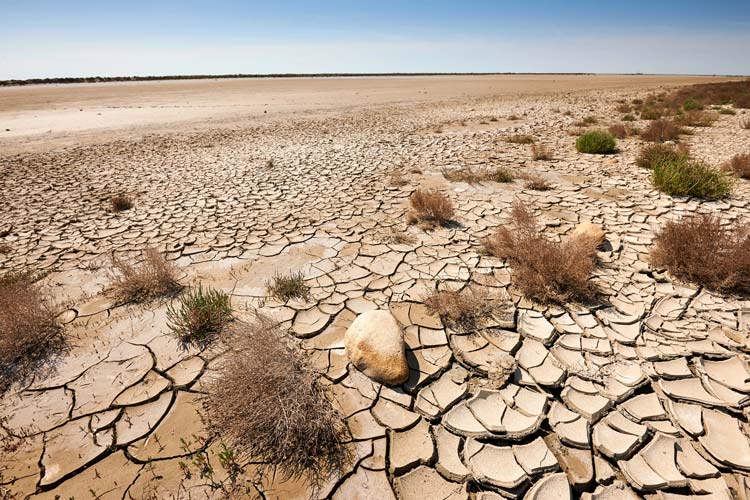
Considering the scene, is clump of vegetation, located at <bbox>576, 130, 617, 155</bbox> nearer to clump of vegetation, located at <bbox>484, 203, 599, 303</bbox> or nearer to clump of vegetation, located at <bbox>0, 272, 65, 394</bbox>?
clump of vegetation, located at <bbox>484, 203, 599, 303</bbox>

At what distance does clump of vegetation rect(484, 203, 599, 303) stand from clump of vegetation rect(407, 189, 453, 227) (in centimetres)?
114

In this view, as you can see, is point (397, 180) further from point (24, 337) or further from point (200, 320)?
point (24, 337)

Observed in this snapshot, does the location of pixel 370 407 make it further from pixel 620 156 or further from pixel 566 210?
pixel 620 156

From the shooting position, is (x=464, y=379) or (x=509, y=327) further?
(x=509, y=327)

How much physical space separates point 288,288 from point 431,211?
2352 mm

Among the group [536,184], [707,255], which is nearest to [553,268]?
[707,255]

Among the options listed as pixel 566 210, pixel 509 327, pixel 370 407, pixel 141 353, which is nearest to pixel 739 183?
pixel 566 210

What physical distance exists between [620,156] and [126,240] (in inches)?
374

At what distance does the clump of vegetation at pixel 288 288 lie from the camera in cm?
322

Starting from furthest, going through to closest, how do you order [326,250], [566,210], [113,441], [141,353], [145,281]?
1. [566,210]
2. [326,250]
3. [145,281]
4. [141,353]
5. [113,441]

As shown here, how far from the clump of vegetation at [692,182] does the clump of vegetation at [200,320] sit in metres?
6.46

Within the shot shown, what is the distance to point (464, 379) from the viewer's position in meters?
2.33

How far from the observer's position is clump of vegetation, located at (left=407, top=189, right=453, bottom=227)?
4.61 metres

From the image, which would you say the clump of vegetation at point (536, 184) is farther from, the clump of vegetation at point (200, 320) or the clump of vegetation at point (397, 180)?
the clump of vegetation at point (200, 320)
